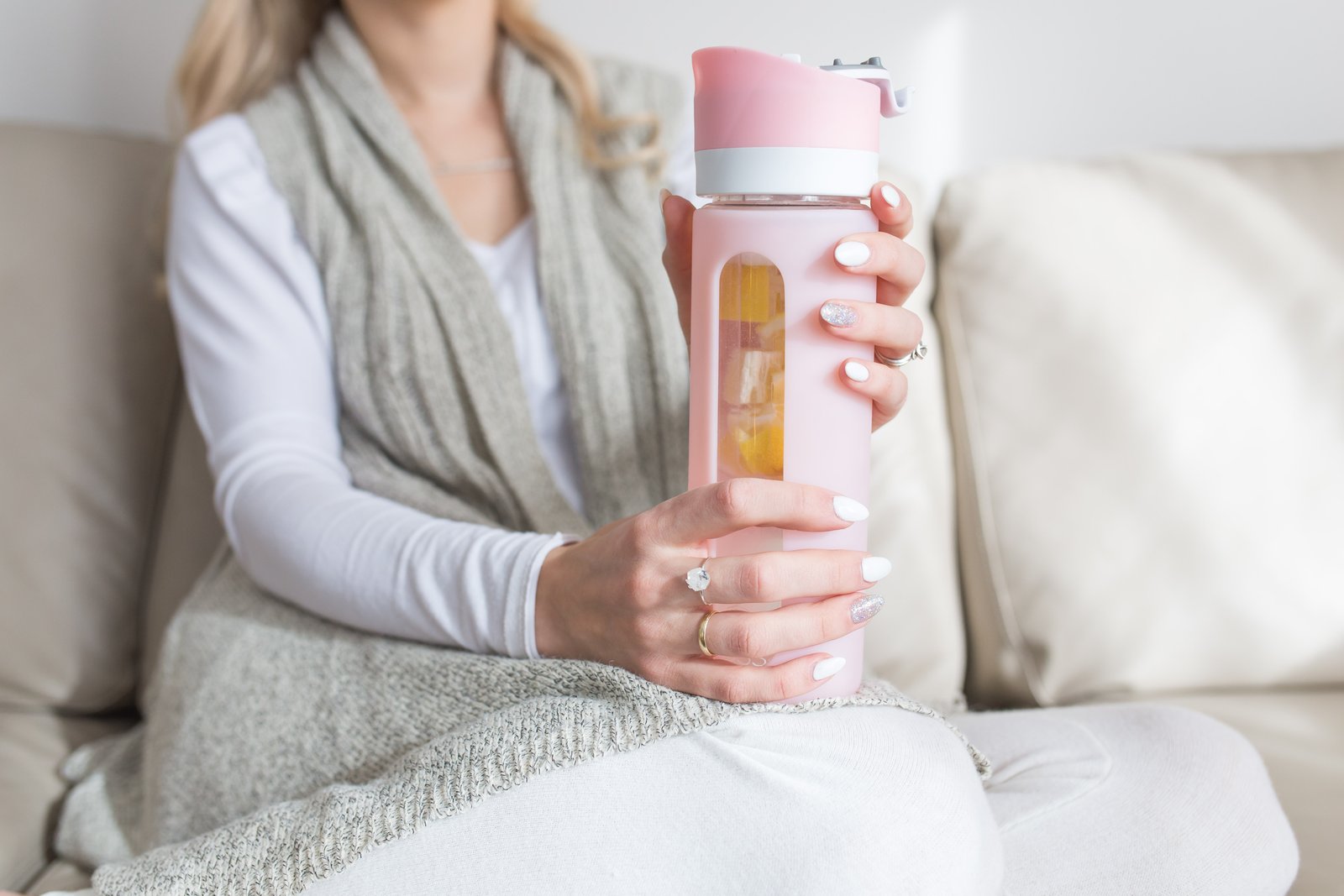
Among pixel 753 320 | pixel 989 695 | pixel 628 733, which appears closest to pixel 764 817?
pixel 628 733

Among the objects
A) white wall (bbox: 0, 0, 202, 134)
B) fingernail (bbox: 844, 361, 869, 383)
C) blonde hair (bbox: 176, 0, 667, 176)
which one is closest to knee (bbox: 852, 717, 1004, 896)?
fingernail (bbox: 844, 361, 869, 383)

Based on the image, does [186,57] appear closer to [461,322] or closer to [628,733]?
[461,322]

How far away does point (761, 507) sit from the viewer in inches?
22.6

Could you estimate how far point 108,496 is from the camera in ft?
3.90

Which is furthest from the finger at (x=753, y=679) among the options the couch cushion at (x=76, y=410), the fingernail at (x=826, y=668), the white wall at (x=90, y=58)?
the white wall at (x=90, y=58)

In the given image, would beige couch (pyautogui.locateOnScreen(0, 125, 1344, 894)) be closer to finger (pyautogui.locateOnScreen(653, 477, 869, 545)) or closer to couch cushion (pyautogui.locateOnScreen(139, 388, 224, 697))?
couch cushion (pyautogui.locateOnScreen(139, 388, 224, 697))

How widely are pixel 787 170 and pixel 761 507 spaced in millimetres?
173

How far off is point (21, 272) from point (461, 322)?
1.85 ft

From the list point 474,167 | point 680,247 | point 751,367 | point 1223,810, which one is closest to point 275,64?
point 474,167

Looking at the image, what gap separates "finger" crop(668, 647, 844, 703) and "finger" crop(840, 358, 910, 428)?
0.50 feet

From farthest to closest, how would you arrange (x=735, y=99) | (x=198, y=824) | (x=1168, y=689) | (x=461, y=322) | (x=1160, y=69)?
(x=1160, y=69), (x=1168, y=689), (x=461, y=322), (x=198, y=824), (x=735, y=99)

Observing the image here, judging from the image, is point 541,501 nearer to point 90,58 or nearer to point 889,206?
point 889,206

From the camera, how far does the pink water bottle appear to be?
54cm

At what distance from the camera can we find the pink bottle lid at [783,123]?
538mm
